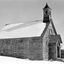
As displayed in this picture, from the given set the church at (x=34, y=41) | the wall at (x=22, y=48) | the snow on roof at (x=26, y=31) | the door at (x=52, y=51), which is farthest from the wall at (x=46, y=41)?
the snow on roof at (x=26, y=31)

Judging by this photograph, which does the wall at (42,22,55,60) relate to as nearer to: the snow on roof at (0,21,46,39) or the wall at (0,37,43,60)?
the wall at (0,37,43,60)

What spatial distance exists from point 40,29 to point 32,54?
212 inches

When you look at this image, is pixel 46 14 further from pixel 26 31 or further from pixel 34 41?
pixel 34 41

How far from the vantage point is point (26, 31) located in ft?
123

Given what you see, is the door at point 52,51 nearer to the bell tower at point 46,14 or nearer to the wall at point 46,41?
the wall at point 46,41

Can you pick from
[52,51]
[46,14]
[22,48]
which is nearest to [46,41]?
[52,51]

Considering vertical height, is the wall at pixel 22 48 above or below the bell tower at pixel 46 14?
below

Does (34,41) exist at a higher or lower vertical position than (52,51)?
→ higher

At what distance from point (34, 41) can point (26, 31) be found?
4.17 metres

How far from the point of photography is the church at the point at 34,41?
111 ft

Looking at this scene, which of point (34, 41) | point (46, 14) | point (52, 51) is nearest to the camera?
point (34, 41)

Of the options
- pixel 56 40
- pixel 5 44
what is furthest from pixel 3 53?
pixel 56 40

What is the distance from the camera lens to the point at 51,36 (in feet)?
120

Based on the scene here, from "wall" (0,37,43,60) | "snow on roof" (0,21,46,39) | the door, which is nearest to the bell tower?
"snow on roof" (0,21,46,39)
